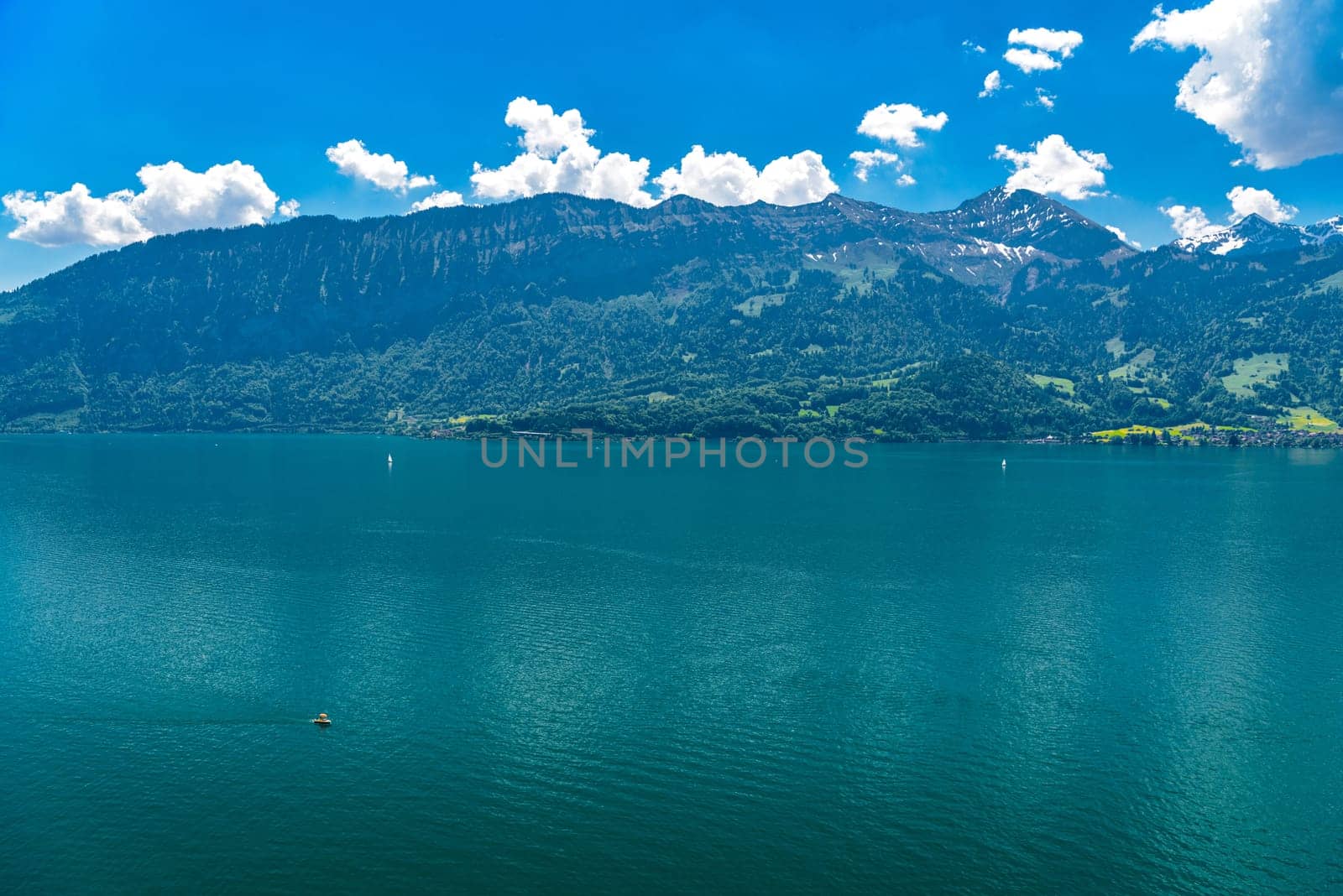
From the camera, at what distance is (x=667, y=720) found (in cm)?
6062

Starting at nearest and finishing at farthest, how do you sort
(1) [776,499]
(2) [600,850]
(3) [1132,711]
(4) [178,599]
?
(2) [600,850], (3) [1132,711], (4) [178,599], (1) [776,499]

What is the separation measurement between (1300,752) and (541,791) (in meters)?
49.3

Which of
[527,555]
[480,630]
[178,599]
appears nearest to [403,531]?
[527,555]

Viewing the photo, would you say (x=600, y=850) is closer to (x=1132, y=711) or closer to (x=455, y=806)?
(x=455, y=806)

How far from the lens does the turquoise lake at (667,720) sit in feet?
147

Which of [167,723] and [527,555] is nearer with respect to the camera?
[167,723]

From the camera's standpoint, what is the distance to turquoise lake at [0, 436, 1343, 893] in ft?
147

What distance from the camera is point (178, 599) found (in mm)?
91688

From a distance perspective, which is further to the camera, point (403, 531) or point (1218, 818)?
point (403, 531)

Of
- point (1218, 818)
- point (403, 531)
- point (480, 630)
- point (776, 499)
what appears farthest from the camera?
point (776, 499)

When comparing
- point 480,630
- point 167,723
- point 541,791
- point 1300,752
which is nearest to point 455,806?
point 541,791

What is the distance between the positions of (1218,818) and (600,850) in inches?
1363

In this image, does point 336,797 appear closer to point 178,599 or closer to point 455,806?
point 455,806

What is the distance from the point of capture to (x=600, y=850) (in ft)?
148
